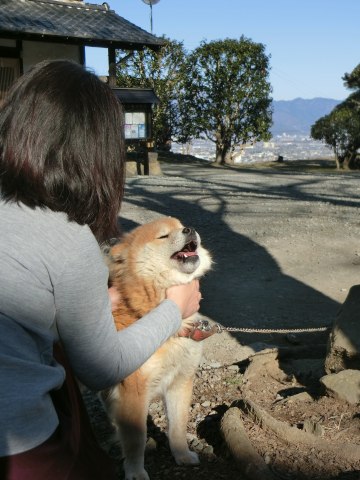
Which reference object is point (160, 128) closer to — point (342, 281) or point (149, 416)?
point (342, 281)

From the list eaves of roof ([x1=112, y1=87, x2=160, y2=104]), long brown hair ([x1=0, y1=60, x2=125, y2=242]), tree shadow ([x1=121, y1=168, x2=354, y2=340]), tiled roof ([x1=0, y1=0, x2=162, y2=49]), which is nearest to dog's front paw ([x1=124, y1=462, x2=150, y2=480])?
long brown hair ([x1=0, y1=60, x2=125, y2=242])

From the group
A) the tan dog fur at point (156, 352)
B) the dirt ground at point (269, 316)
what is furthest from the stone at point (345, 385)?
the tan dog fur at point (156, 352)

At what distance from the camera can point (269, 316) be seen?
4.64 meters

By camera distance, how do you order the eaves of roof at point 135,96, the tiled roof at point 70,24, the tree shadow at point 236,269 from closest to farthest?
1. the tree shadow at point 236,269
2. the tiled roof at point 70,24
3. the eaves of roof at point 135,96

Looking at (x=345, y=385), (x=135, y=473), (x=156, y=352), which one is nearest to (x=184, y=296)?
(x=156, y=352)

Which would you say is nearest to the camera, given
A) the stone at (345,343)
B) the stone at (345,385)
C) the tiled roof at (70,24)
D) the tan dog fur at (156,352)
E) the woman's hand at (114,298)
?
the woman's hand at (114,298)

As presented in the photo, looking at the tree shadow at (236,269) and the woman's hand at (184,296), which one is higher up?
the woman's hand at (184,296)

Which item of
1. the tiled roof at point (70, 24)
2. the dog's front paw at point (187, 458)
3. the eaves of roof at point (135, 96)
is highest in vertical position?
the tiled roof at point (70, 24)

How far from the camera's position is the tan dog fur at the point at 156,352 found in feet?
8.07

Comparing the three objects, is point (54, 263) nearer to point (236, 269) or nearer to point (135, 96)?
point (236, 269)

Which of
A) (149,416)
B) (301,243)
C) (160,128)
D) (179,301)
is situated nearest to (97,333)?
(179,301)

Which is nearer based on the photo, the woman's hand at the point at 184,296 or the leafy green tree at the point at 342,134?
the woman's hand at the point at 184,296

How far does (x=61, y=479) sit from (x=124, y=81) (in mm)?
21394

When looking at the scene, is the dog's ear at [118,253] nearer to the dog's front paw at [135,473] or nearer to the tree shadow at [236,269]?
the dog's front paw at [135,473]
